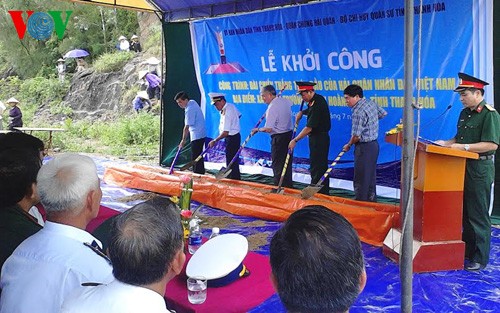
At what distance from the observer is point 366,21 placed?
17.6 feet

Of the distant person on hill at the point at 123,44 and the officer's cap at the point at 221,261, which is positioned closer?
the officer's cap at the point at 221,261

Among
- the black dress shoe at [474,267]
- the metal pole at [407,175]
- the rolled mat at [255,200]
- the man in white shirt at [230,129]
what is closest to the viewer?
the metal pole at [407,175]

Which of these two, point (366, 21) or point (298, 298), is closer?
point (298, 298)

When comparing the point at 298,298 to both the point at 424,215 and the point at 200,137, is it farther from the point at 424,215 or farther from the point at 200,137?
the point at 200,137

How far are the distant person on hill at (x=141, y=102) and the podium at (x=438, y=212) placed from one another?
13.4 metres

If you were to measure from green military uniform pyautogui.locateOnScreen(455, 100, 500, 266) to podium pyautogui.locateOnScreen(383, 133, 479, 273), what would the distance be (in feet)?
0.27

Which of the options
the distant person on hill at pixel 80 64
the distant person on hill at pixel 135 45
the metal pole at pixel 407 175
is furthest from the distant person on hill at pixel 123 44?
the metal pole at pixel 407 175

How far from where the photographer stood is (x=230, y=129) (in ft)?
21.5

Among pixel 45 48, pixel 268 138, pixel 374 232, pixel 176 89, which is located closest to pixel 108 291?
pixel 374 232

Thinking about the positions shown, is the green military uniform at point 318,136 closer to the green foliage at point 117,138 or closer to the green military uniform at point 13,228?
the green military uniform at point 13,228

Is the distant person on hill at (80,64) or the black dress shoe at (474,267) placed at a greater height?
the distant person on hill at (80,64)

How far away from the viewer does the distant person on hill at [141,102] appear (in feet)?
51.8

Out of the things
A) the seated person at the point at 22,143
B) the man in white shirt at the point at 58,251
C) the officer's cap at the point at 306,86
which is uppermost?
the officer's cap at the point at 306,86

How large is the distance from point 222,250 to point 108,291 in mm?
713
